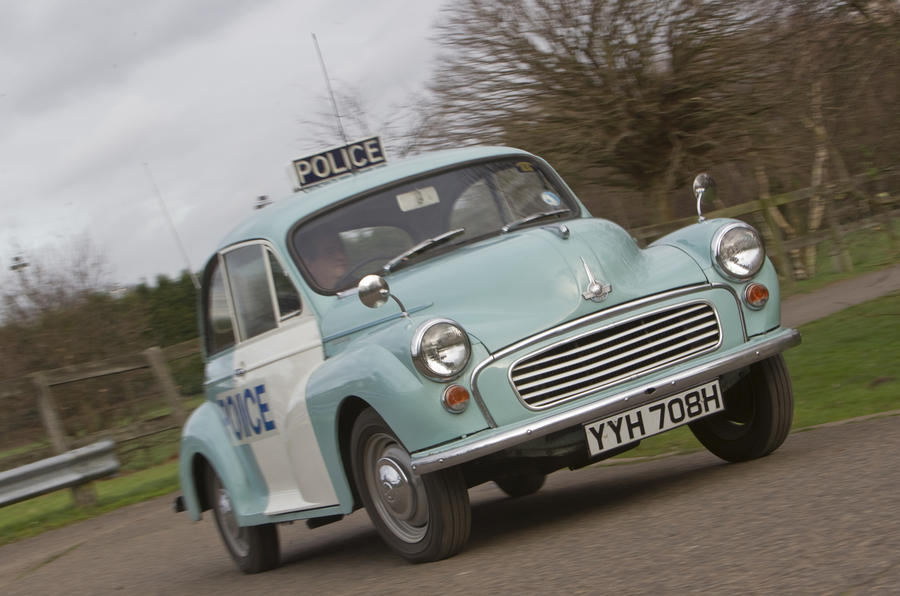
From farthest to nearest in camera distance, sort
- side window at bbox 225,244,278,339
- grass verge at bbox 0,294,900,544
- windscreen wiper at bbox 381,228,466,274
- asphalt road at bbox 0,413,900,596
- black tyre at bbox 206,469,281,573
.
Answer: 1. grass verge at bbox 0,294,900,544
2. black tyre at bbox 206,469,281,573
3. side window at bbox 225,244,278,339
4. windscreen wiper at bbox 381,228,466,274
5. asphalt road at bbox 0,413,900,596

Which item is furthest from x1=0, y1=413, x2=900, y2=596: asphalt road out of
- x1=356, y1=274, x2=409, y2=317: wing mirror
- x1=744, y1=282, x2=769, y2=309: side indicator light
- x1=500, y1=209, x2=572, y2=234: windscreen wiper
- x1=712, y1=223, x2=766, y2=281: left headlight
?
x1=500, y1=209, x2=572, y2=234: windscreen wiper

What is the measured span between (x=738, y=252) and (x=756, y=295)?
22cm

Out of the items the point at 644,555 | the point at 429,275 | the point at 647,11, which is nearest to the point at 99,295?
the point at 647,11

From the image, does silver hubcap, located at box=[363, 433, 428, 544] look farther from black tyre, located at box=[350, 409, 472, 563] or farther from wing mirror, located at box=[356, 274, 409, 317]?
wing mirror, located at box=[356, 274, 409, 317]

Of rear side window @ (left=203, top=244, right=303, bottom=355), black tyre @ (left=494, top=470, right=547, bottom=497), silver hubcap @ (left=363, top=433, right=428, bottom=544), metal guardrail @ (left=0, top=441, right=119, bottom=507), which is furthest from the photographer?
metal guardrail @ (left=0, top=441, right=119, bottom=507)

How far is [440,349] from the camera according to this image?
16.8 ft

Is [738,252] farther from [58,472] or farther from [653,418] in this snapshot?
[58,472]

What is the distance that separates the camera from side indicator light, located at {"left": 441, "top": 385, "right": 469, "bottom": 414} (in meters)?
5.09

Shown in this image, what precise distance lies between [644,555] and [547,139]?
11012mm

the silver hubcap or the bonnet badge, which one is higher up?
the bonnet badge

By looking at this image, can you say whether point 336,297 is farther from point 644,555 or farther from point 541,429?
point 644,555

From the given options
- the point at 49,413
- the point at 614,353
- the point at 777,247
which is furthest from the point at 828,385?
the point at 777,247

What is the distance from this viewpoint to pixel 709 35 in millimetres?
14484

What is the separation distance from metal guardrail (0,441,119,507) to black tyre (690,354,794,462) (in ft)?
27.1
